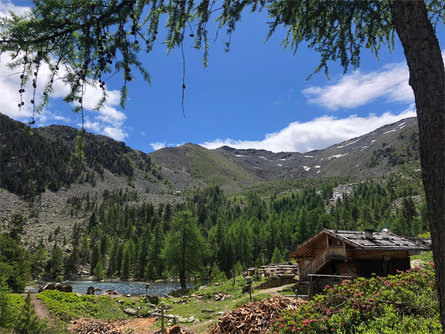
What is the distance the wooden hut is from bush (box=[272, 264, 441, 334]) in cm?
1494

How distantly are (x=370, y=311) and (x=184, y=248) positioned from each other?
122 ft

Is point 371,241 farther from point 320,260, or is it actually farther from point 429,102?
point 429,102

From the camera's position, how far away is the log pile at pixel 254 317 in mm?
10656

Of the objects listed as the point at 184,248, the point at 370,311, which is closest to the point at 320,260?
the point at 370,311

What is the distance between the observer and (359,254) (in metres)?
23.8

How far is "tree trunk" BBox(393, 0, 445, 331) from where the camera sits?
3443 millimetres

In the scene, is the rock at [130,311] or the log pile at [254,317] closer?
the log pile at [254,317]

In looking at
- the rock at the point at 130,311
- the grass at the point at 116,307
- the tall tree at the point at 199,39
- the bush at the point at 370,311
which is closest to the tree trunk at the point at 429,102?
the tall tree at the point at 199,39

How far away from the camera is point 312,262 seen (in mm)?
26422

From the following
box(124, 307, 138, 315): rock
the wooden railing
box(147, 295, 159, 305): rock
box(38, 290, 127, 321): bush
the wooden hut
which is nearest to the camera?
box(38, 290, 127, 321): bush

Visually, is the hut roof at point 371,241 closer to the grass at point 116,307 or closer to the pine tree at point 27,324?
the grass at point 116,307

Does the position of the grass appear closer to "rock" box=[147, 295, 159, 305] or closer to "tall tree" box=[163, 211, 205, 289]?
"rock" box=[147, 295, 159, 305]

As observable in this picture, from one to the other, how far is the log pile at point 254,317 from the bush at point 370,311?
2.05 metres

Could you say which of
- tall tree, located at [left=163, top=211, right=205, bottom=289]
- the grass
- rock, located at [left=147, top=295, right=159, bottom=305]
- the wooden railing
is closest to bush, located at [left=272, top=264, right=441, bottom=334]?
the grass
